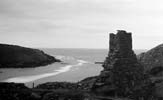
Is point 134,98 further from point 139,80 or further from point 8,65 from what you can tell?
point 8,65

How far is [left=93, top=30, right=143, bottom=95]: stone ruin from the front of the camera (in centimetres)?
5072

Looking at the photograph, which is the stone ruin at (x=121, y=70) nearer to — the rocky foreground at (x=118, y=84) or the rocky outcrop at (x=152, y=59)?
the rocky foreground at (x=118, y=84)

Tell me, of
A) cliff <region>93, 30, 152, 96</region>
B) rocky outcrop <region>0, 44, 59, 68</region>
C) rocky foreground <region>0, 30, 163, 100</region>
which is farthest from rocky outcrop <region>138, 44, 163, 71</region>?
rocky outcrop <region>0, 44, 59, 68</region>

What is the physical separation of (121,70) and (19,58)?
98971mm

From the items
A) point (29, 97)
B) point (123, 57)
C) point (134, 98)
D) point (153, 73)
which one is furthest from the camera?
point (153, 73)

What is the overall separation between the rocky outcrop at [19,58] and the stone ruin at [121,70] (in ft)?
272

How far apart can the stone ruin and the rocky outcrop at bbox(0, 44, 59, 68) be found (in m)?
83.0

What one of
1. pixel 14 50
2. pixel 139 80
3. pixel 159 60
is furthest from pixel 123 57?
pixel 14 50

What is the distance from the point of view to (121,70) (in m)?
51.6

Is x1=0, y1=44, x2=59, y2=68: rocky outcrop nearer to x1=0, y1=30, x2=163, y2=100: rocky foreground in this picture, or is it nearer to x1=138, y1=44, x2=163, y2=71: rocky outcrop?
x1=138, y1=44, x2=163, y2=71: rocky outcrop

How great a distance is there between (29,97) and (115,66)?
17.4m

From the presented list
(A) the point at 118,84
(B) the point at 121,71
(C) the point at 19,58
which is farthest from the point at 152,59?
(C) the point at 19,58

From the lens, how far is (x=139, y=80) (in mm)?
52250

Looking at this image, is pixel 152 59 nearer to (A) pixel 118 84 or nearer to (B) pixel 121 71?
(B) pixel 121 71
